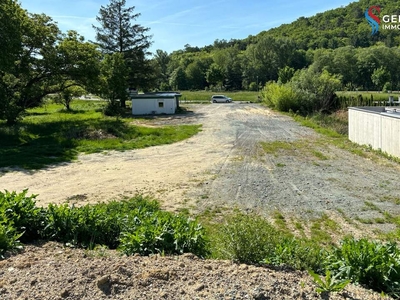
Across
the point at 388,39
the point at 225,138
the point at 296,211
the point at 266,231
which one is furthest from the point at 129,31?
the point at 388,39

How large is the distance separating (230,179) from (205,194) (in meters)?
1.77

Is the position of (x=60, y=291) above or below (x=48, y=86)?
below

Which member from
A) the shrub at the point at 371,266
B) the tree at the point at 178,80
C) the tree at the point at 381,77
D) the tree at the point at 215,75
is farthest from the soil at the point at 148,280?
the tree at the point at 178,80

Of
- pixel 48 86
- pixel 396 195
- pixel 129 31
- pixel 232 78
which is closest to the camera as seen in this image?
pixel 396 195

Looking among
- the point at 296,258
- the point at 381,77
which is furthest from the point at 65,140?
the point at 381,77

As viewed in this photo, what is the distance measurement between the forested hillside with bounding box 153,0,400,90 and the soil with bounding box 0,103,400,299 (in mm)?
41393

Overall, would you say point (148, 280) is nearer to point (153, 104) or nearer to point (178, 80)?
point (153, 104)

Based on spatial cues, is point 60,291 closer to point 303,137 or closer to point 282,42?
point 303,137

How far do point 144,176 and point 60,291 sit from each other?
872 centimetres

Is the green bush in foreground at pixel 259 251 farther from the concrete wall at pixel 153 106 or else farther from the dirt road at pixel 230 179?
the concrete wall at pixel 153 106

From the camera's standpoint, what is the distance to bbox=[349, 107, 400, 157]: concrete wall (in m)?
13.8

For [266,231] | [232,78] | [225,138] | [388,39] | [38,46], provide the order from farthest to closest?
[388,39] → [232,78] → [38,46] → [225,138] → [266,231]

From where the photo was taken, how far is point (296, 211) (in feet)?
26.6

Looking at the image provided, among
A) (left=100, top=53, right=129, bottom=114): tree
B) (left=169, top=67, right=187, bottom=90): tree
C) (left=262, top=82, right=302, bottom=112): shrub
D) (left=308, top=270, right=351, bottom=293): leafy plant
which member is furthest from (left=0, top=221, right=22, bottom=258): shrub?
(left=169, top=67, right=187, bottom=90): tree
